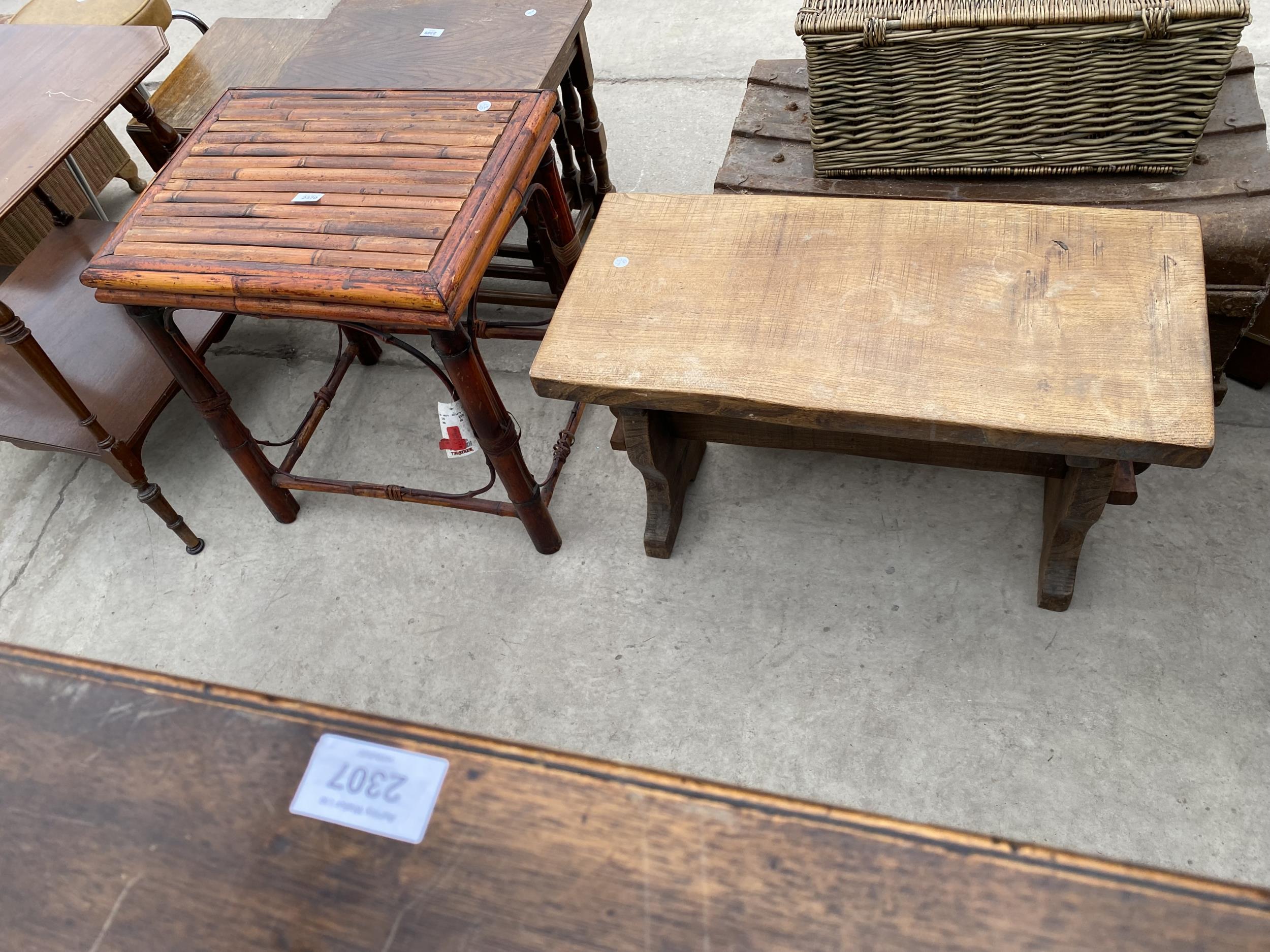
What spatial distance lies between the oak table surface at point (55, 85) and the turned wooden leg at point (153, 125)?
0.10m

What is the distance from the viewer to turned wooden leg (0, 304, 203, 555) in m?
1.75

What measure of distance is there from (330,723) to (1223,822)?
4.93 feet

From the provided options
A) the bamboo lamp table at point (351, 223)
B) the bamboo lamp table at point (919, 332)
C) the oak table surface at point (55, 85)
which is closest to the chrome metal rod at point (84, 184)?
the oak table surface at point (55, 85)

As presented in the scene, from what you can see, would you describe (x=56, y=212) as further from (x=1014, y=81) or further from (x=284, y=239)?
(x=1014, y=81)

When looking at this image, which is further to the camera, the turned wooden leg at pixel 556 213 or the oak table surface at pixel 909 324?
the turned wooden leg at pixel 556 213

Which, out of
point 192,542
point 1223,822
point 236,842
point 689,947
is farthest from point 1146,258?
point 192,542

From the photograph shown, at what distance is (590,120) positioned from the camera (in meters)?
2.54

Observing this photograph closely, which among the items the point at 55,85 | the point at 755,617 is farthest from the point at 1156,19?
the point at 55,85

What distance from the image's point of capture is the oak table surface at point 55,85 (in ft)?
5.79

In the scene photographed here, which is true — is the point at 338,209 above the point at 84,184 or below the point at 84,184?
above

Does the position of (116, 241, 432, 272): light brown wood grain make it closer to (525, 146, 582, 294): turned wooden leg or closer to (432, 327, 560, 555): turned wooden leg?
(432, 327, 560, 555): turned wooden leg

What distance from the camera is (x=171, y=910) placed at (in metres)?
0.73

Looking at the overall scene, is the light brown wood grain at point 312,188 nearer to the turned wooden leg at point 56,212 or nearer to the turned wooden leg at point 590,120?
the turned wooden leg at point 590,120

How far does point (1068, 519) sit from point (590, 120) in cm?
165
